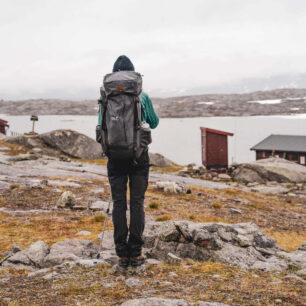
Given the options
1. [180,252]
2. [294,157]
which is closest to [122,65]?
[180,252]

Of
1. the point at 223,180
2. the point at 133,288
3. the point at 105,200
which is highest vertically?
the point at 133,288

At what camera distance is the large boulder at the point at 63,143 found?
135 ft

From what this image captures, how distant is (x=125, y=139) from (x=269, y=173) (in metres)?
33.9

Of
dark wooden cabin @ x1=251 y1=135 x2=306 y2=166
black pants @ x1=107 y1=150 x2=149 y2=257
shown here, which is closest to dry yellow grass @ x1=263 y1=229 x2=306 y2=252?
black pants @ x1=107 y1=150 x2=149 y2=257

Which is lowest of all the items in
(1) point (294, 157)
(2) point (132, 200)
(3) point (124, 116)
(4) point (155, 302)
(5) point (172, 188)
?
(1) point (294, 157)

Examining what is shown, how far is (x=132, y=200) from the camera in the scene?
568 centimetres

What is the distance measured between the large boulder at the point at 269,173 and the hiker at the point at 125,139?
32757mm

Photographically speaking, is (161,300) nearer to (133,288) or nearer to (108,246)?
(133,288)

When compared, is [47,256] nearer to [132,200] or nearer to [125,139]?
[132,200]

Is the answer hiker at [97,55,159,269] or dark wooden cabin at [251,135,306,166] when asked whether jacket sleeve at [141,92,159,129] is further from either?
dark wooden cabin at [251,135,306,166]

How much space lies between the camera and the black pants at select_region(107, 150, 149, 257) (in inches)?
219

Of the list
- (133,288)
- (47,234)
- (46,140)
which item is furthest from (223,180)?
(133,288)

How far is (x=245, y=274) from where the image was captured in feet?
19.2

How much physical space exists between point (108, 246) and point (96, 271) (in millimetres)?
1835
